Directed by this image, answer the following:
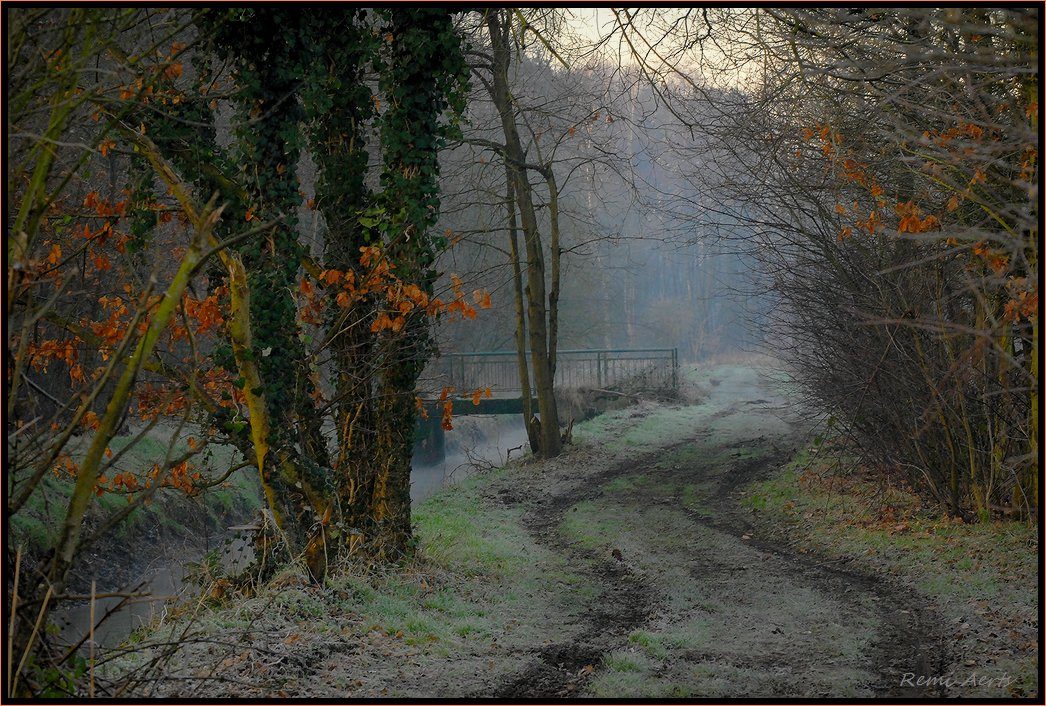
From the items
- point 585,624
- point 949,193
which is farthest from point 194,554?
point 949,193

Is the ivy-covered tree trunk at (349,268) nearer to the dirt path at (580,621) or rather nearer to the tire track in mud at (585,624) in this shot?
the dirt path at (580,621)

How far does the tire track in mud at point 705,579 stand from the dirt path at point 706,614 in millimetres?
13

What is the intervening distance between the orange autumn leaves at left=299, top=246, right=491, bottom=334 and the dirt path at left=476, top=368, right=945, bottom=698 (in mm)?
2839

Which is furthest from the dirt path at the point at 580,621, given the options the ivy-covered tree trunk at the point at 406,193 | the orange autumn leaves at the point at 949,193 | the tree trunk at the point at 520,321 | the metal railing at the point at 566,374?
the metal railing at the point at 566,374

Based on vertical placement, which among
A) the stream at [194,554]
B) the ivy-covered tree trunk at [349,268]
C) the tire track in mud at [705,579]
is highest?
the ivy-covered tree trunk at [349,268]

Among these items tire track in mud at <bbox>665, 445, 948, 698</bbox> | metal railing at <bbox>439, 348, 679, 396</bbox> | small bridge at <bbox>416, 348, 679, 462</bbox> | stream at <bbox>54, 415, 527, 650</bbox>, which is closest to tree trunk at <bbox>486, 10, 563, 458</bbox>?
stream at <bbox>54, 415, 527, 650</bbox>

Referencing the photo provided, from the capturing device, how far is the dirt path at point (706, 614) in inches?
216

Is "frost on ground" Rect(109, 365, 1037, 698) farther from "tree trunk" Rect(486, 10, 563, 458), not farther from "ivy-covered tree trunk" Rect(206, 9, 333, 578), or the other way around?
"tree trunk" Rect(486, 10, 563, 458)

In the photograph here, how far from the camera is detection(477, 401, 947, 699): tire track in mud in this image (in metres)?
5.56

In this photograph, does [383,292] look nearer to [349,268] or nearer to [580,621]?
[349,268]

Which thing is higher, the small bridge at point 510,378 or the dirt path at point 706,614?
the small bridge at point 510,378

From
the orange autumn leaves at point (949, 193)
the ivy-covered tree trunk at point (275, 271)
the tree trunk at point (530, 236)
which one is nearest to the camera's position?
the orange autumn leaves at point (949, 193)

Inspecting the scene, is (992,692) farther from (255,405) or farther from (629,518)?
(629,518)

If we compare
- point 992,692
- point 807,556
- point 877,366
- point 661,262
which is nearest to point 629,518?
point 807,556
